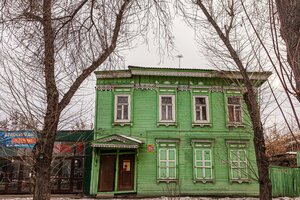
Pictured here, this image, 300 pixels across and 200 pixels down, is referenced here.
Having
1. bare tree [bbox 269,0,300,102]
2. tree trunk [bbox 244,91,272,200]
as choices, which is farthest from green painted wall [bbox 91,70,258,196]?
bare tree [bbox 269,0,300,102]

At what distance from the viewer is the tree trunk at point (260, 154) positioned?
8.70 m

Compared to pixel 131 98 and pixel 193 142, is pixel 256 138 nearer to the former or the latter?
pixel 193 142

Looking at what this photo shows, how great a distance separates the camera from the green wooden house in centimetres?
1522

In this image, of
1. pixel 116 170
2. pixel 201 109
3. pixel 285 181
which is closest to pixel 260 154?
pixel 201 109

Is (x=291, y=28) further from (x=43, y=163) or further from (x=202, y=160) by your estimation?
(x=202, y=160)

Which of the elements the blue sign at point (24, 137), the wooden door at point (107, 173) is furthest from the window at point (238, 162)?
the blue sign at point (24, 137)

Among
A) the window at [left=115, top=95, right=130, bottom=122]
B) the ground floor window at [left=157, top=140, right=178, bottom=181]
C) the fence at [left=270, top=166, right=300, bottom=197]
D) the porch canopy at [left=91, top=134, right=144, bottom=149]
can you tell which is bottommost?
the fence at [left=270, top=166, right=300, bottom=197]

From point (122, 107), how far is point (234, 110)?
6517 millimetres

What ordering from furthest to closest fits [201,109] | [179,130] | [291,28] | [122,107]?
1. [201,109]
2. [122,107]
3. [179,130]
4. [291,28]

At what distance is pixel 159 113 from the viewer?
16.1 m

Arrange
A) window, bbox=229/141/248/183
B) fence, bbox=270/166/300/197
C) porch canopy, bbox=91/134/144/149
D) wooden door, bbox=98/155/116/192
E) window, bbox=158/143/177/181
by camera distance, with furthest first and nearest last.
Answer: window, bbox=229/141/248/183, fence, bbox=270/166/300/197, window, bbox=158/143/177/181, wooden door, bbox=98/155/116/192, porch canopy, bbox=91/134/144/149

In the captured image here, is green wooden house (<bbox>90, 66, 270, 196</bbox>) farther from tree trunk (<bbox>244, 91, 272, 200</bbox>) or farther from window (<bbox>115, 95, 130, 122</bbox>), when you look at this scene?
tree trunk (<bbox>244, 91, 272, 200</bbox>)

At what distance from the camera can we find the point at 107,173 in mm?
15320

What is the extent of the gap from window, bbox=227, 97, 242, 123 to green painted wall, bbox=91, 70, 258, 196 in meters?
0.38
